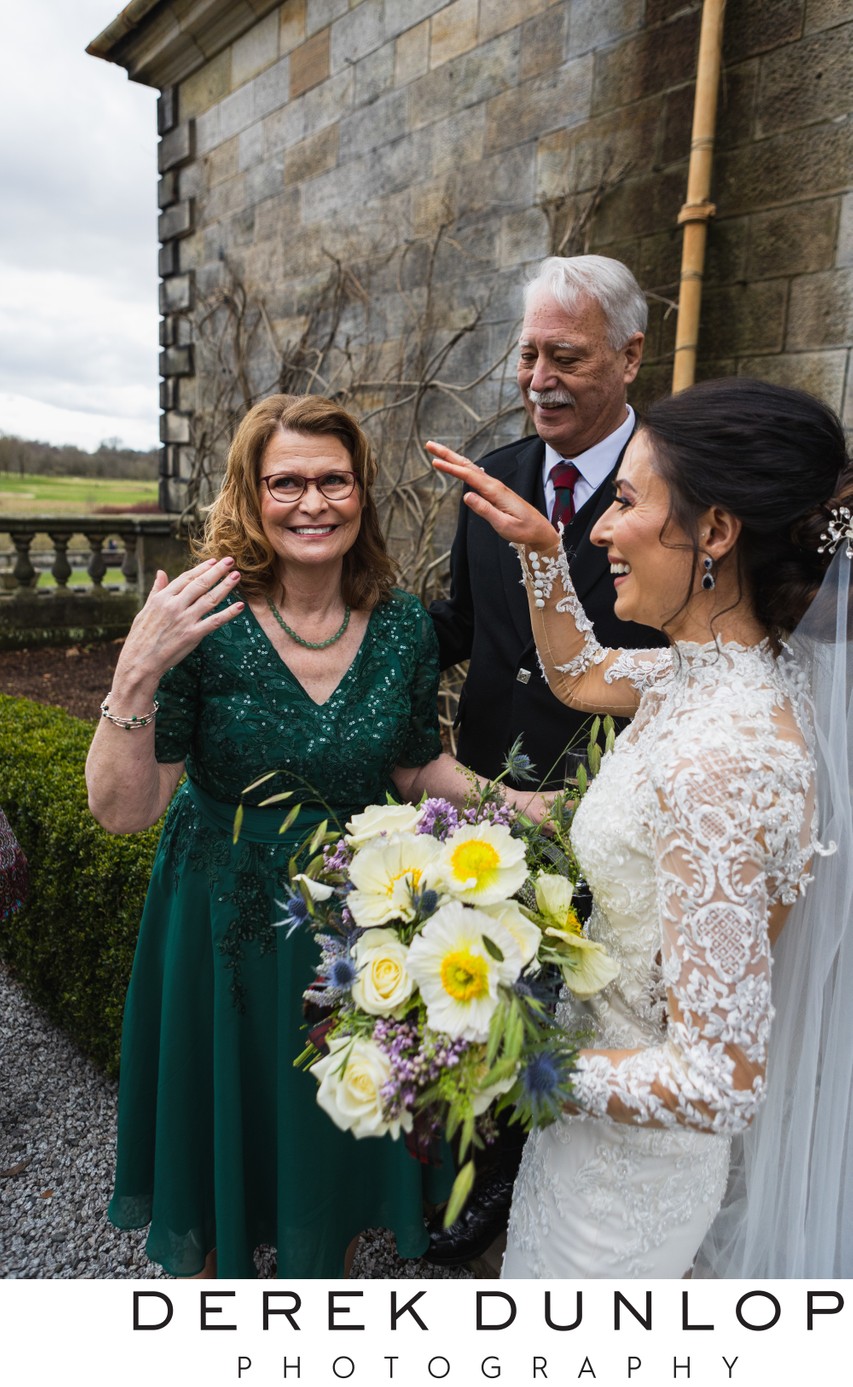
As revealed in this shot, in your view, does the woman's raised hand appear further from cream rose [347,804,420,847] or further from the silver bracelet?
cream rose [347,804,420,847]

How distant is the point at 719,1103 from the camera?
107 cm

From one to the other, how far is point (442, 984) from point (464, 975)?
3 centimetres

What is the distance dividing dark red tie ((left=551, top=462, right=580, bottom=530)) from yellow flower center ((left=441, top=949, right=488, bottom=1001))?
5.71ft

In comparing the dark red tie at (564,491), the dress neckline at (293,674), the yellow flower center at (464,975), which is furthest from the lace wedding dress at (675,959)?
the dark red tie at (564,491)

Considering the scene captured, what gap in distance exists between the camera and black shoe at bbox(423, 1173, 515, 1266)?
2316 millimetres

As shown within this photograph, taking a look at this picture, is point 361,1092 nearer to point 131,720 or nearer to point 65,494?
point 131,720

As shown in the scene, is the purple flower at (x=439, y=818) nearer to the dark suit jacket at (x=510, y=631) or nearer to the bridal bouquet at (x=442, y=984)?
the bridal bouquet at (x=442, y=984)

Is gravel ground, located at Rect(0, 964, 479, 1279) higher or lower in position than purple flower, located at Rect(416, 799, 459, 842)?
lower

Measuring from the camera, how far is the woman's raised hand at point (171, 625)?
62.8 inches

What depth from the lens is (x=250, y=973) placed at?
1887 millimetres

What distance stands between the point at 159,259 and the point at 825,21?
287 inches

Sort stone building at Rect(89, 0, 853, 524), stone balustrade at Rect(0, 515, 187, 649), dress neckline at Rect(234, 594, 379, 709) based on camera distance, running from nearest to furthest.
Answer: dress neckline at Rect(234, 594, 379, 709), stone building at Rect(89, 0, 853, 524), stone balustrade at Rect(0, 515, 187, 649)

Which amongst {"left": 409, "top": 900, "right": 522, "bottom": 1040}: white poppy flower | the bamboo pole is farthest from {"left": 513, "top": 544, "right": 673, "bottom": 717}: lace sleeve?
the bamboo pole

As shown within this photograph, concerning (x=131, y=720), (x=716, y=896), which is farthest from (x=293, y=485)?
(x=716, y=896)
